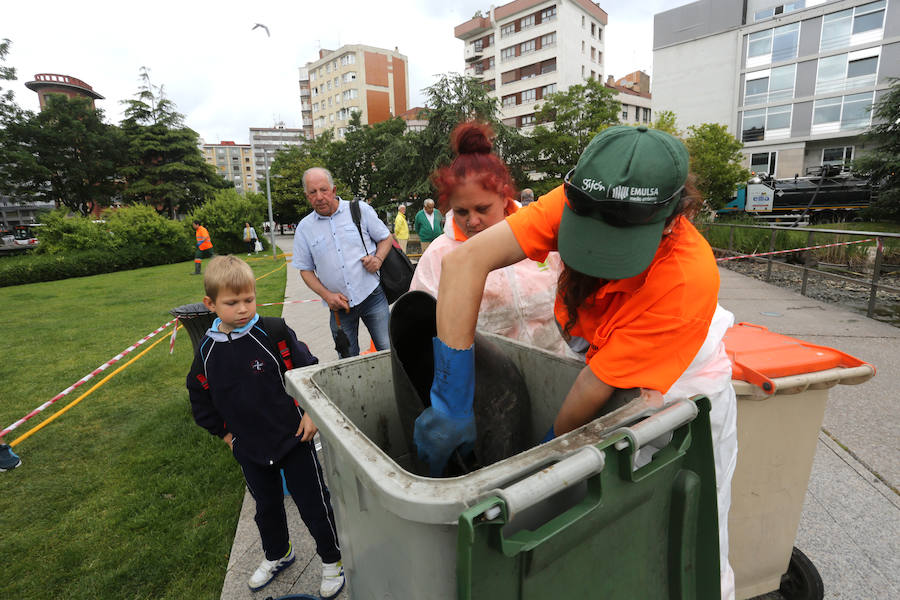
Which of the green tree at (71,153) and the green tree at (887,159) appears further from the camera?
the green tree at (71,153)

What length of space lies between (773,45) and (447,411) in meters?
47.9

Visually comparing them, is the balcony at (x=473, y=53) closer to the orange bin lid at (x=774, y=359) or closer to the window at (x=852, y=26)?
the window at (x=852, y=26)

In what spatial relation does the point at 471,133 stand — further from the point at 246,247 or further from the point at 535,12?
the point at 535,12

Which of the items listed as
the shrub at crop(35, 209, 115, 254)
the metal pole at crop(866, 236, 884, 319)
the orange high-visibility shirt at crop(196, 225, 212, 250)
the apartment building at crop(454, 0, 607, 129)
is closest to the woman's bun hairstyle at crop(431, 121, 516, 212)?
the metal pole at crop(866, 236, 884, 319)

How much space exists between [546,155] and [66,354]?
3154 centimetres

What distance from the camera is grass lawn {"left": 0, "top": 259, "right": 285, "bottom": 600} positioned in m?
2.24

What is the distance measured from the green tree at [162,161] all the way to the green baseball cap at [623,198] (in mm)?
44834

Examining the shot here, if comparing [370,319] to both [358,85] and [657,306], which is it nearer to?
[657,306]

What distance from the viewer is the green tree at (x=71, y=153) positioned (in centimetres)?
3634

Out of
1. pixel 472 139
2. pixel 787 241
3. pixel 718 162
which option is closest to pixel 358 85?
pixel 718 162

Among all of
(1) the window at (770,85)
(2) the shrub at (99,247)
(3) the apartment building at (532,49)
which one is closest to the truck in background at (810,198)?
(1) the window at (770,85)

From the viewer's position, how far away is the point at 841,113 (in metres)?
32.7

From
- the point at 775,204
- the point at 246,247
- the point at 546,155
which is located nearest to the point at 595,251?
the point at 246,247

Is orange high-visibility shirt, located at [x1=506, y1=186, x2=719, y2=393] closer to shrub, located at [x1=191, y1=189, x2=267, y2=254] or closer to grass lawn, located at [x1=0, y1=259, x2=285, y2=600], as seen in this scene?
grass lawn, located at [x1=0, y1=259, x2=285, y2=600]
